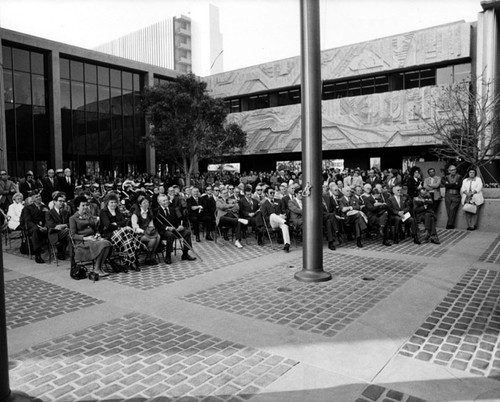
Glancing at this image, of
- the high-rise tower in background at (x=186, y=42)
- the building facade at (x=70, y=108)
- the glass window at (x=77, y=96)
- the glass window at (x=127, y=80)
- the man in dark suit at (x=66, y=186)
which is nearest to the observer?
the man in dark suit at (x=66, y=186)

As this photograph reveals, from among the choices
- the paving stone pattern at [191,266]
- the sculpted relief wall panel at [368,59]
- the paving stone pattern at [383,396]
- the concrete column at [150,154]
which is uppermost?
the sculpted relief wall panel at [368,59]

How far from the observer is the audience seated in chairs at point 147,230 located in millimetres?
8508

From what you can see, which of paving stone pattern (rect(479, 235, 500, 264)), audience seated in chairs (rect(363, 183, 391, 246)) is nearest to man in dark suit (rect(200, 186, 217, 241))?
audience seated in chairs (rect(363, 183, 391, 246))

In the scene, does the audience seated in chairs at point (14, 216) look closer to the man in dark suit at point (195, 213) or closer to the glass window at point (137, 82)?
the man in dark suit at point (195, 213)

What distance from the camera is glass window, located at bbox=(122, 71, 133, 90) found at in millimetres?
30870

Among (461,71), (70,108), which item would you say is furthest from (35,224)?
(461,71)

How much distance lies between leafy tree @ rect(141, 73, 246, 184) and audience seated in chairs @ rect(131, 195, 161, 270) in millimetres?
15068

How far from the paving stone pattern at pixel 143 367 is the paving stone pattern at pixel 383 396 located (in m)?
0.74

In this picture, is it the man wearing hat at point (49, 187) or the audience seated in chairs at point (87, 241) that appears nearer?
the audience seated in chairs at point (87, 241)

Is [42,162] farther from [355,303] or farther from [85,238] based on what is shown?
[355,303]

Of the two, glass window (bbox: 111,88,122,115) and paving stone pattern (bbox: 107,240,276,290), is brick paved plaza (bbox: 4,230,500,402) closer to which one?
paving stone pattern (bbox: 107,240,276,290)

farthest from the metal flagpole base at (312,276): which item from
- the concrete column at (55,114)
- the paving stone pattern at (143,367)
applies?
the concrete column at (55,114)

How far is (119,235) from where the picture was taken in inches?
318

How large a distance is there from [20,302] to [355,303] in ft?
15.5
